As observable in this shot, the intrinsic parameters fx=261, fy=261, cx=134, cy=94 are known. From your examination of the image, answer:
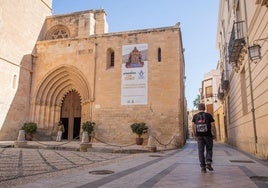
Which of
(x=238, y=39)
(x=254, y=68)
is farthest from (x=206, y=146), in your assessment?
(x=238, y=39)

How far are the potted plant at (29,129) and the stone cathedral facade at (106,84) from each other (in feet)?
3.12

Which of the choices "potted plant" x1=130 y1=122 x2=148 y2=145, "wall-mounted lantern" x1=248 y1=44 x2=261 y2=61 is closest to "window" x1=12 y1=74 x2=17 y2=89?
"potted plant" x1=130 y1=122 x2=148 y2=145

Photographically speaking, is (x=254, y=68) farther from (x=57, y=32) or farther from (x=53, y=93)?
(x=57, y=32)

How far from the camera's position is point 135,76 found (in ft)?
55.2

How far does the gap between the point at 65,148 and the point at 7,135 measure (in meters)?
7.03

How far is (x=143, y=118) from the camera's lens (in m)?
16.2

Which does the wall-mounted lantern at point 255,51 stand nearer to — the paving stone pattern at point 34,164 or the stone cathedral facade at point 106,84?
the paving stone pattern at point 34,164

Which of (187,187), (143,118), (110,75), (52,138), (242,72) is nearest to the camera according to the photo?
(187,187)

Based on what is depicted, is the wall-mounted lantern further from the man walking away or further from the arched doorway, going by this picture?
the arched doorway

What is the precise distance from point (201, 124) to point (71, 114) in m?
15.2

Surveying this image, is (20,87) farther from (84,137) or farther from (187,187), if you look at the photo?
(187,187)

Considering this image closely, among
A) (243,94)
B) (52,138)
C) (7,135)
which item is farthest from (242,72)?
(7,135)

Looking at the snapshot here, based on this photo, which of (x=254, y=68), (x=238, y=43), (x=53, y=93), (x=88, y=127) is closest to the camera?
(x=254, y=68)

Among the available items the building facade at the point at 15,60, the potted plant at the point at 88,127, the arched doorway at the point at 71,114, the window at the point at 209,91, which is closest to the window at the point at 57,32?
the building facade at the point at 15,60
